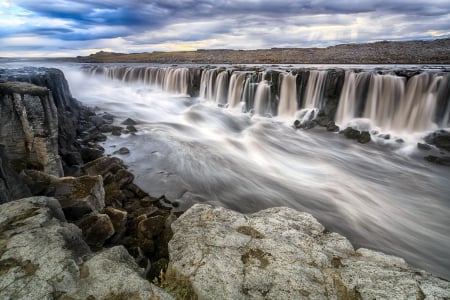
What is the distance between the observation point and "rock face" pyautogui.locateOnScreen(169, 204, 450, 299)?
3373 mm

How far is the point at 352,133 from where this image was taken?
16.9m

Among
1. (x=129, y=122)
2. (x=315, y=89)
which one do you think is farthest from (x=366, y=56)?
(x=129, y=122)

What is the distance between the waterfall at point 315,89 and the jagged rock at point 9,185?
1907 cm

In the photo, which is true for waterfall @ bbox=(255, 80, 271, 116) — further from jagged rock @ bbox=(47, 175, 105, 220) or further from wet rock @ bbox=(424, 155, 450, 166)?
jagged rock @ bbox=(47, 175, 105, 220)

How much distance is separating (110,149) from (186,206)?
636 centimetres

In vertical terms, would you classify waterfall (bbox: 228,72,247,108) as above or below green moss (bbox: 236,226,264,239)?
above

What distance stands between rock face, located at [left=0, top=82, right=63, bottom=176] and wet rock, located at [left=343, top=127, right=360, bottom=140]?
15.0 metres

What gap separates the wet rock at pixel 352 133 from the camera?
16750 millimetres

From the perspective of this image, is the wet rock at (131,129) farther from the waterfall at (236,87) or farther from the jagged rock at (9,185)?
the jagged rock at (9,185)

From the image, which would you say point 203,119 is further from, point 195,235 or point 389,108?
point 195,235

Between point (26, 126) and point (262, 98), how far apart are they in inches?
714

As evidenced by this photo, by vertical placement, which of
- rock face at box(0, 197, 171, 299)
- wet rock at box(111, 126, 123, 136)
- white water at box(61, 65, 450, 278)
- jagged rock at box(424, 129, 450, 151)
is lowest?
white water at box(61, 65, 450, 278)

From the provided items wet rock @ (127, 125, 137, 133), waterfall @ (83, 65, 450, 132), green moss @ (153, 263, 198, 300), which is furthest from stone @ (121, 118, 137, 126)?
green moss @ (153, 263, 198, 300)

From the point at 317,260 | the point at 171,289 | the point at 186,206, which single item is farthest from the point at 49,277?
the point at 186,206
